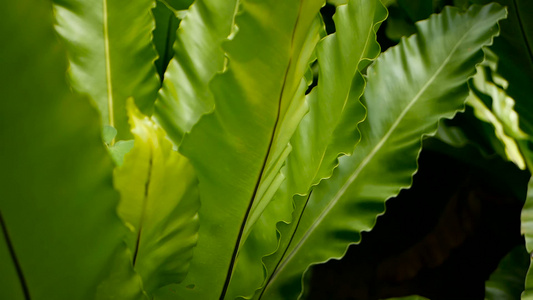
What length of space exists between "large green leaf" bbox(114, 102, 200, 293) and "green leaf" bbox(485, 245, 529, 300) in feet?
1.40

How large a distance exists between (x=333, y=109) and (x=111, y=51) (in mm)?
274

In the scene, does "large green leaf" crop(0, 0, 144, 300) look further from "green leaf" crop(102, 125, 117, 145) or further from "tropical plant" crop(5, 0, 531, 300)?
"green leaf" crop(102, 125, 117, 145)

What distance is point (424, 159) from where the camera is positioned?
929 mm

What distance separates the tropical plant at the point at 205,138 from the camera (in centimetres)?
28

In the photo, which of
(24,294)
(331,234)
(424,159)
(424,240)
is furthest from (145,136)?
(424,159)

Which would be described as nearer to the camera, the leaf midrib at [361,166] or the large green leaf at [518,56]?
the leaf midrib at [361,166]

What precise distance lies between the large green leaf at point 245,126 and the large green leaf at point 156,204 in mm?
45

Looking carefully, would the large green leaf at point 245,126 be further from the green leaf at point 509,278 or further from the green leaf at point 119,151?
the green leaf at point 509,278

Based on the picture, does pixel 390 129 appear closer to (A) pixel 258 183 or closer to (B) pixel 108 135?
(A) pixel 258 183

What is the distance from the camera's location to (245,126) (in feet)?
1.29

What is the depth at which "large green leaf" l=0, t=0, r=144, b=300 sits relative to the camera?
0.26 m

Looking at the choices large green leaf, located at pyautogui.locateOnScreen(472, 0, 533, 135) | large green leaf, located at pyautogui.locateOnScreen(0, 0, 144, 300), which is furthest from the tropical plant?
large green leaf, located at pyautogui.locateOnScreen(472, 0, 533, 135)

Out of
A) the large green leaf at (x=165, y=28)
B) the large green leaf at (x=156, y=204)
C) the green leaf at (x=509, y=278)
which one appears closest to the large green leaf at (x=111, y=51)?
the large green leaf at (x=165, y=28)

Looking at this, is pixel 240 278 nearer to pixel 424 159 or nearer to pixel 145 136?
pixel 145 136
